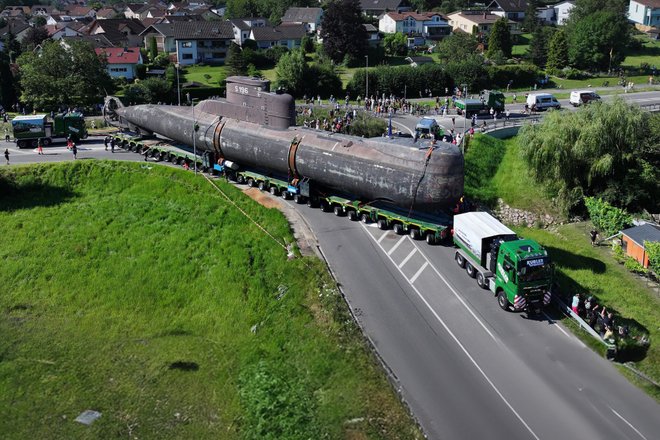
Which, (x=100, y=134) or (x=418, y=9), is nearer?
(x=100, y=134)

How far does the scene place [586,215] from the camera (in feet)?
156

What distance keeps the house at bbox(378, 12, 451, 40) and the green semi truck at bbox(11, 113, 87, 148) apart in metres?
85.5

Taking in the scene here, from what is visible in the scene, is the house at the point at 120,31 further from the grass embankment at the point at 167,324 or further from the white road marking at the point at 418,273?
the white road marking at the point at 418,273

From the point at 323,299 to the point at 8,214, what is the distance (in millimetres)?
29934

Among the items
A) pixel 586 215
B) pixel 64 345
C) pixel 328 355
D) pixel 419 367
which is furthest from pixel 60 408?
pixel 586 215

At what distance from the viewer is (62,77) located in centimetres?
7938

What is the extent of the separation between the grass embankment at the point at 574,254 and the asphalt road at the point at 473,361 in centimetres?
192

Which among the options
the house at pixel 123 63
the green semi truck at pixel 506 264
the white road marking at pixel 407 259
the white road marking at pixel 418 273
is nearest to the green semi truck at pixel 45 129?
the white road marking at pixel 407 259

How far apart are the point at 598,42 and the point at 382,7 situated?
217ft

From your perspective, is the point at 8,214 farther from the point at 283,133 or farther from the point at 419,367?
Result: the point at 419,367

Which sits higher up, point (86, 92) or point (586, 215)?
point (86, 92)

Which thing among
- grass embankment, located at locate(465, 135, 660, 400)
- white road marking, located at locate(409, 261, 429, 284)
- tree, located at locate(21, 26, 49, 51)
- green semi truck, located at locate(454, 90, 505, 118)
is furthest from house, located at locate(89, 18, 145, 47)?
white road marking, located at locate(409, 261, 429, 284)

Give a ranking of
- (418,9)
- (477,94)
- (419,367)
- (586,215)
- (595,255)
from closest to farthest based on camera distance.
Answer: (419,367), (595,255), (586,215), (477,94), (418,9)

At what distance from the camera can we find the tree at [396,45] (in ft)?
387
